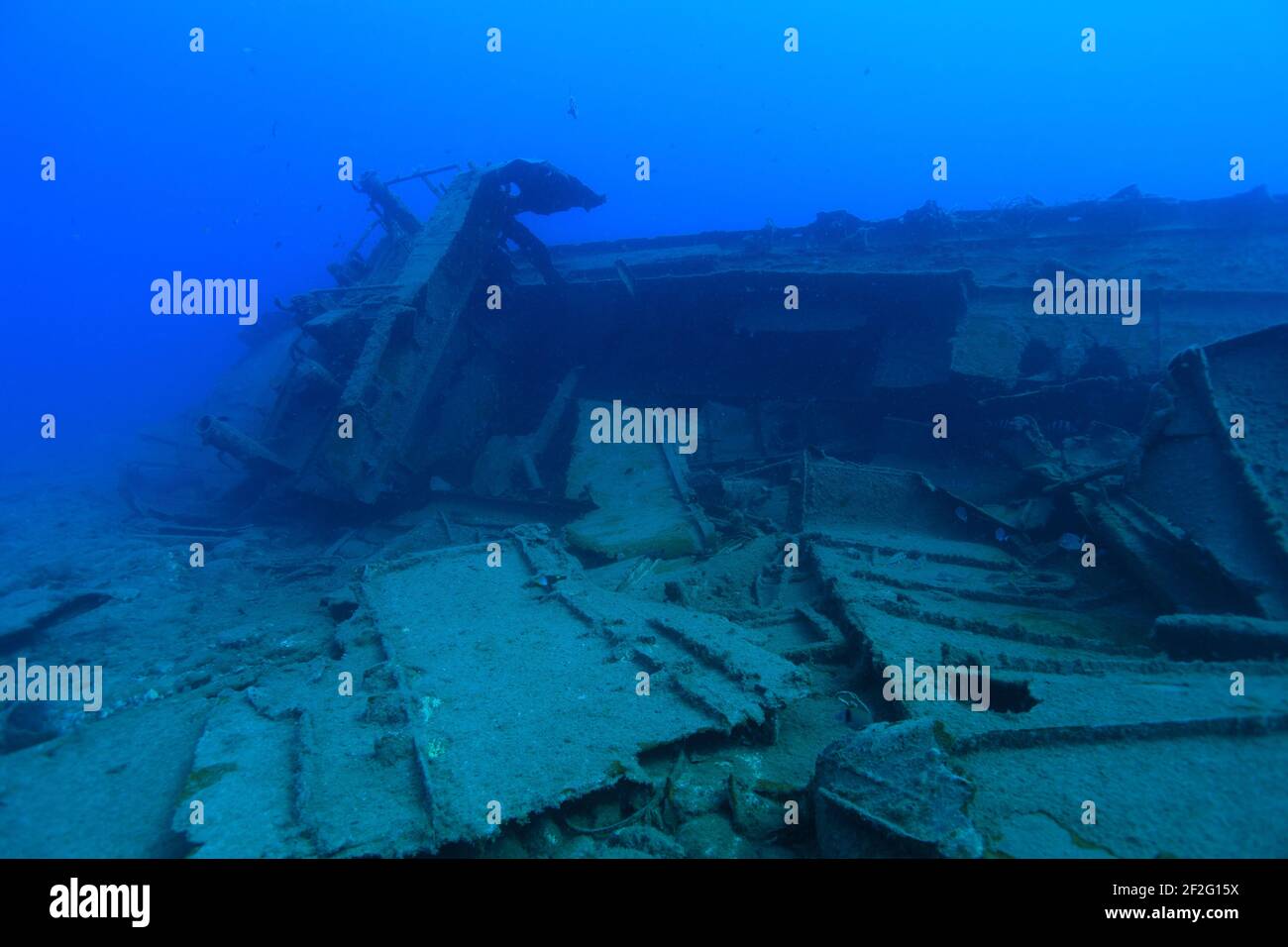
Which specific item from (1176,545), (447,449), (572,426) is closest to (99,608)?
(447,449)

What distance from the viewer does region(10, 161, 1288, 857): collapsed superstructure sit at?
99.6 inches

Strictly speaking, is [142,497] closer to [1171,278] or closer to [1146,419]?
[1146,419]

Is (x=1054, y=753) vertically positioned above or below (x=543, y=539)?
below

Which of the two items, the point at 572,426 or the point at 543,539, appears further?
the point at 572,426
